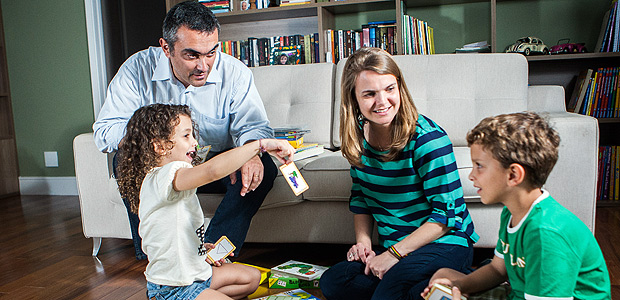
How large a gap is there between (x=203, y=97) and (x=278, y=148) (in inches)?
27.0

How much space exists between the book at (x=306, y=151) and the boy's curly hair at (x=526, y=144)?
3.27ft

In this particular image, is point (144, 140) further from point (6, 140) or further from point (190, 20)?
point (6, 140)

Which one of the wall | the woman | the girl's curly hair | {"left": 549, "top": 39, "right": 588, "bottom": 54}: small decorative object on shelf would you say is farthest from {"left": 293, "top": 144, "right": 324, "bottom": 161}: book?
the wall

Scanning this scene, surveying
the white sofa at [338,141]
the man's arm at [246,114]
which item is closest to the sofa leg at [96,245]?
the white sofa at [338,141]

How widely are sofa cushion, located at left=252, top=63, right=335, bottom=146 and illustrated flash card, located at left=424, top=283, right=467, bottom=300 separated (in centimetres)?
130

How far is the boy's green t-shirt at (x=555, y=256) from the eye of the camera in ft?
3.23

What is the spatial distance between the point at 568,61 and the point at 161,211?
106 inches

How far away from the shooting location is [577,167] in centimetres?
183

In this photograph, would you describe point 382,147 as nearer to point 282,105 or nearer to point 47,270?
point 282,105

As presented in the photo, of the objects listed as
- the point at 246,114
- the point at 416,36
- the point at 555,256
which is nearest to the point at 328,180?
the point at 246,114

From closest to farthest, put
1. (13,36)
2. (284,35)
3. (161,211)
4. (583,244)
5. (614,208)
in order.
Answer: (583,244), (161,211), (614,208), (284,35), (13,36)

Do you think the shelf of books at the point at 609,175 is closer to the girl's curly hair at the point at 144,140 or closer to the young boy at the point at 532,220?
the young boy at the point at 532,220

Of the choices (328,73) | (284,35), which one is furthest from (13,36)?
(328,73)

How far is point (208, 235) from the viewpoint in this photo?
176 centimetres
